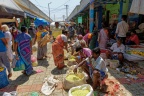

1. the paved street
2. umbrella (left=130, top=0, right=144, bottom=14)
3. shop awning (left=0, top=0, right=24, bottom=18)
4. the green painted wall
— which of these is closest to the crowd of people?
the paved street

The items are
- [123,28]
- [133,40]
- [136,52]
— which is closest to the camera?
[136,52]

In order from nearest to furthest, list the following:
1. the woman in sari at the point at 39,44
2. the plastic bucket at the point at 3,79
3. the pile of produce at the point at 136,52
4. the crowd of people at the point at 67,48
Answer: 1. the crowd of people at the point at 67,48
2. the plastic bucket at the point at 3,79
3. the pile of produce at the point at 136,52
4. the woman in sari at the point at 39,44

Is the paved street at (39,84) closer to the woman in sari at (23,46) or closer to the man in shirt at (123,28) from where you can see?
the woman in sari at (23,46)

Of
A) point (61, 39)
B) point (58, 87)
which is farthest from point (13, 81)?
point (61, 39)

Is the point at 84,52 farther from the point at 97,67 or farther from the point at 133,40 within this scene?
the point at 133,40

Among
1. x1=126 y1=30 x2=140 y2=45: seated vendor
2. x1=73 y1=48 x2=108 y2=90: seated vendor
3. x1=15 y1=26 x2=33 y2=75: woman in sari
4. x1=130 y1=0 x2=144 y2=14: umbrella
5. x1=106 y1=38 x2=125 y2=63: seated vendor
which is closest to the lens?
x1=73 y1=48 x2=108 y2=90: seated vendor

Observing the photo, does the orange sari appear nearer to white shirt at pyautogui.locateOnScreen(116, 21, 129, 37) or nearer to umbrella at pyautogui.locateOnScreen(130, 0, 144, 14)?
umbrella at pyautogui.locateOnScreen(130, 0, 144, 14)

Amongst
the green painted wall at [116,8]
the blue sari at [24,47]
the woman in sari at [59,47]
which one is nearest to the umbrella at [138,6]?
the woman in sari at [59,47]

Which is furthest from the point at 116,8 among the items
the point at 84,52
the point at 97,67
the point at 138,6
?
the point at 97,67

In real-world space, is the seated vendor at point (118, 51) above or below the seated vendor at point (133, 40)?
below

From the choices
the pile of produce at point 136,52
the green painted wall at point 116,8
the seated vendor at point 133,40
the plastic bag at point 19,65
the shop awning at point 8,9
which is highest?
the green painted wall at point 116,8

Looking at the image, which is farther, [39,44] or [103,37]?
[39,44]

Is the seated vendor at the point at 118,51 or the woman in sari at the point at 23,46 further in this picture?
the seated vendor at the point at 118,51

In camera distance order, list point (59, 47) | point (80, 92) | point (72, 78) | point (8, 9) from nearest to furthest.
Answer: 1. point (80, 92)
2. point (8, 9)
3. point (72, 78)
4. point (59, 47)
